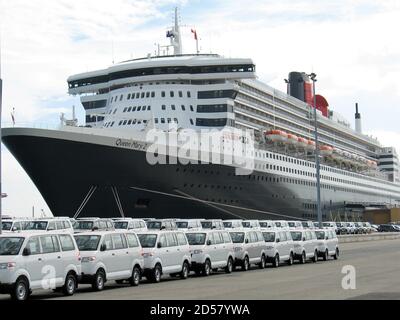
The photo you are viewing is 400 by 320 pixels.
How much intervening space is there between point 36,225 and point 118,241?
1207 cm

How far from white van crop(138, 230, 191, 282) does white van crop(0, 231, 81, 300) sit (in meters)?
3.44

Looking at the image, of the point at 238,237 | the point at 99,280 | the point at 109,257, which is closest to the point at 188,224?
the point at 238,237

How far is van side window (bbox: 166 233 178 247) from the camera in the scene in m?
21.5

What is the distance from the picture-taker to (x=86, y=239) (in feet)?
61.7

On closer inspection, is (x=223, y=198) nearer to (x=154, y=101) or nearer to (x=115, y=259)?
(x=154, y=101)

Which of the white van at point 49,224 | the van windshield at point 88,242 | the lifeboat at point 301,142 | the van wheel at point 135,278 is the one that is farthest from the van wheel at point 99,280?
the lifeboat at point 301,142

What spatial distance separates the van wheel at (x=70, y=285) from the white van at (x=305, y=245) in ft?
45.3

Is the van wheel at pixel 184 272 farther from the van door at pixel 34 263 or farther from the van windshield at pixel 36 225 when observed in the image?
the van windshield at pixel 36 225

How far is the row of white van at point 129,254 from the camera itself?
1550 centimetres

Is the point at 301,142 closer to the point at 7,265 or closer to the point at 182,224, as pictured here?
the point at 182,224

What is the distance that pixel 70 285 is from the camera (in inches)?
656

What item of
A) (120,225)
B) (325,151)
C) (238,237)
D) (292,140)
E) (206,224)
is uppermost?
(325,151)

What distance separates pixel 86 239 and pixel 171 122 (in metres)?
30.3
